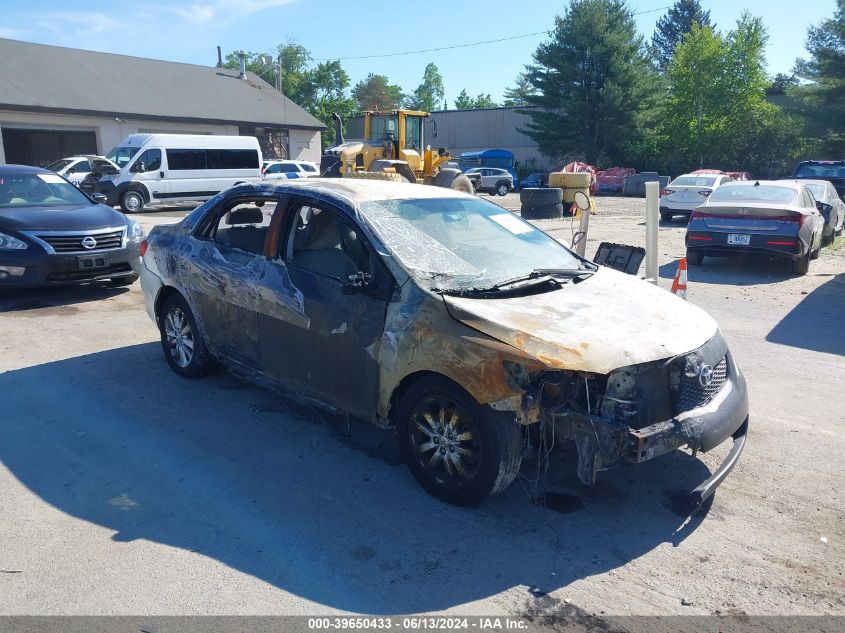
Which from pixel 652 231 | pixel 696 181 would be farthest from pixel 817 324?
pixel 696 181

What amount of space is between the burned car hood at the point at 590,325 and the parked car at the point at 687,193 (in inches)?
654

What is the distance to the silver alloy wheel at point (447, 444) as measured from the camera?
3.73 m

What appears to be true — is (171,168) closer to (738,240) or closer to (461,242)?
(738,240)

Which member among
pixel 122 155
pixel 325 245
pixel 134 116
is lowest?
pixel 325 245

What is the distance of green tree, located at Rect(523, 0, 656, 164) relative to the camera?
44.6 metres

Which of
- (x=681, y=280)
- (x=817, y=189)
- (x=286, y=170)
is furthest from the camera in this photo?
(x=286, y=170)

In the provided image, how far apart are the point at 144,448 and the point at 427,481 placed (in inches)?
78.8

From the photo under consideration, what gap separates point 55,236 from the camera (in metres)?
8.64

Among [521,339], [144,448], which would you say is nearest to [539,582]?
[521,339]

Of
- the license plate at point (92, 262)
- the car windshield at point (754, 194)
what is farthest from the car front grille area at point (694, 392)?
the car windshield at point (754, 194)

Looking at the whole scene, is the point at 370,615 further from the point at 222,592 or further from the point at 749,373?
the point at 749,373

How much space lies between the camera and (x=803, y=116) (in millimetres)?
38125

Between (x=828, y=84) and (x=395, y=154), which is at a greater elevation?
(x=828, y=84)

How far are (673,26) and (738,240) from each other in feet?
294
